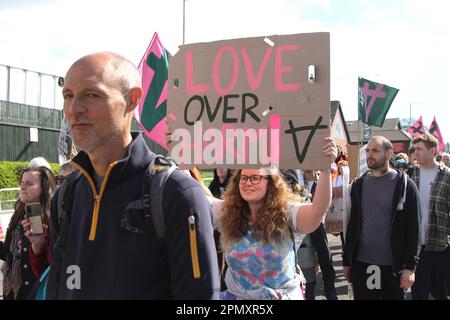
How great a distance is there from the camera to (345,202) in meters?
4.99

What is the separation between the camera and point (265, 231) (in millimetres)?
3293

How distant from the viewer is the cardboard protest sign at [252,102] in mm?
2969

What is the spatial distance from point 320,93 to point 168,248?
1494mm

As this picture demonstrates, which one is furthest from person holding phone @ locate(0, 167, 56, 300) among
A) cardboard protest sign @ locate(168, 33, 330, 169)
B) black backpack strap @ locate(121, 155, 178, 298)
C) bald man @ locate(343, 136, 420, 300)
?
bald man @ locate(343, 136, 420, 300)

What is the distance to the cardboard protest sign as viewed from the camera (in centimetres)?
297

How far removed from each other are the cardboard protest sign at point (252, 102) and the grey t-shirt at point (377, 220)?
85.6 inches

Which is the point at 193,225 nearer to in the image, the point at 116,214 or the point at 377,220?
the point at 116,214

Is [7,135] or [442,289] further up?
[7,135]

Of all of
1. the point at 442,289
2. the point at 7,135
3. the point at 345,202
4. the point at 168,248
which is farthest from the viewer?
the point at 7,135

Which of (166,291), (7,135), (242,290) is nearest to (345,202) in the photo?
(242,290)

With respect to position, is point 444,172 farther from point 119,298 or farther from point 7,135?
point 7,135

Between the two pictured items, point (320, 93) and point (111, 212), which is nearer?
point (111, 212)

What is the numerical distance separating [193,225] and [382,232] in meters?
3.39

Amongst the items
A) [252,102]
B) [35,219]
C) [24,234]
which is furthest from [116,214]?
[24,234]
